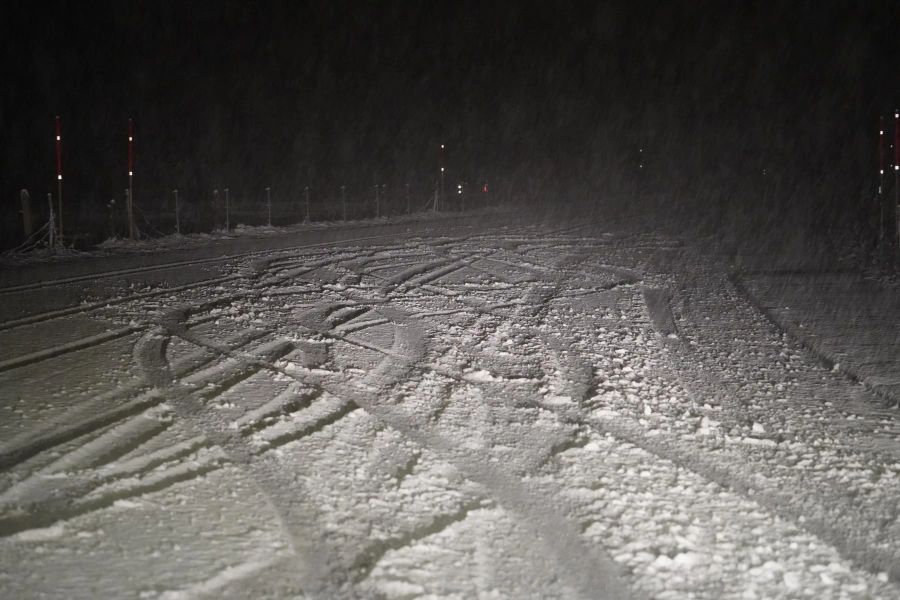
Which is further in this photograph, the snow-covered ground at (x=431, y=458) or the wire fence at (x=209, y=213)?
the wire fence at (x=209, y=213)

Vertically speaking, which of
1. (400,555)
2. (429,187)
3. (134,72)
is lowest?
(400,555)

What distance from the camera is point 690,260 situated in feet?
53.4

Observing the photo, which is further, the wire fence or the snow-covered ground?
the wire fence

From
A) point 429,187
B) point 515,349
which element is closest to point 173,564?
point 515,349

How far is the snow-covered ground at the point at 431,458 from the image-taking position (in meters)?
3.69

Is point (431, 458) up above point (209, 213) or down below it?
below

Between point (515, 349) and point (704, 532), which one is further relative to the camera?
point (515, 349)

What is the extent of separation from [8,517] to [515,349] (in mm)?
5107

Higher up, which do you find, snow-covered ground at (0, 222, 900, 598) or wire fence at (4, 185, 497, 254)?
wire fence at (4, 185, 497, 254)

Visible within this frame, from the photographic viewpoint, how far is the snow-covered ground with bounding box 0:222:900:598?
145 inches

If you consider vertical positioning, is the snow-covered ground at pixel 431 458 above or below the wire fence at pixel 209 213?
below

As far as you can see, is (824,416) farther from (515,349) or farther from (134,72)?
(134,72)

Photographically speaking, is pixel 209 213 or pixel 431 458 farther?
pixel 209 213

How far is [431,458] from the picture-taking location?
200 inches
